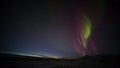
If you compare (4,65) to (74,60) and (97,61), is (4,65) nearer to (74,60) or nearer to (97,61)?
(74,60)

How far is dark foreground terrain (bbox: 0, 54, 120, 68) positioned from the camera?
691cm

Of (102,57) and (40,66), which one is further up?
(102,57)

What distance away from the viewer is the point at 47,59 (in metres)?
7.65

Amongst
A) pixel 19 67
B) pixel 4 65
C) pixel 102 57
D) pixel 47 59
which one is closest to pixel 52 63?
pixel 47 59

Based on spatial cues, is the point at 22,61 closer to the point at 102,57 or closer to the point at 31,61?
the point at 31,61

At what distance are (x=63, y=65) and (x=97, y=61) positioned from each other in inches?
71.5

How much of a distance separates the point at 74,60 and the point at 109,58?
1.77 meters

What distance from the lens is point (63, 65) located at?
23.2ft

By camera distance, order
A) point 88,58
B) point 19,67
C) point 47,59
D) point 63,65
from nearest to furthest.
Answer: point 19,67 < point 63,65 < point 47,59 < point 88,58

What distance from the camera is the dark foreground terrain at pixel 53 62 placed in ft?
22.7

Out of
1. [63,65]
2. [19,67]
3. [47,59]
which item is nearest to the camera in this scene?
[19,67]

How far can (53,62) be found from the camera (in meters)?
7.45

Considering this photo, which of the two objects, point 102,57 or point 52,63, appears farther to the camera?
point 102,57

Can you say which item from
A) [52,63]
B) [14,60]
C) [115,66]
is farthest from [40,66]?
[115,66]
